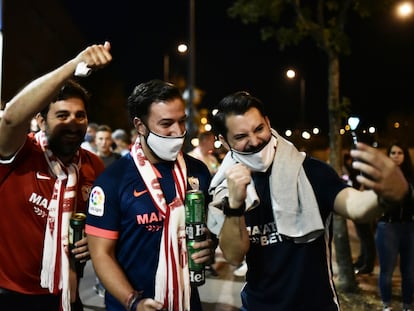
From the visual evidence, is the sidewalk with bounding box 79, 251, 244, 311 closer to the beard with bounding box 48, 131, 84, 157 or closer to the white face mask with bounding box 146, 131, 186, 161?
the beard with bounding box 48, 131, 84, 157

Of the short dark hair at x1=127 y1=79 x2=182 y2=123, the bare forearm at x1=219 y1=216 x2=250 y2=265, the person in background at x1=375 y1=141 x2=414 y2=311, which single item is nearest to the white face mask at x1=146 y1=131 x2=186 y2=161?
the short dark hair at x1=127 y1=79 x2=182 y2=123

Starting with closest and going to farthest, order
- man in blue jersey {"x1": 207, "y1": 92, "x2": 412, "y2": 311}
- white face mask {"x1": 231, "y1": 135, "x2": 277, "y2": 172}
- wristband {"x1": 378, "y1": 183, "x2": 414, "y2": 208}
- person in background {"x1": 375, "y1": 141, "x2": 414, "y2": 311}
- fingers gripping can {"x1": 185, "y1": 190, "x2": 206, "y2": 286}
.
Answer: wristband {"x1": 378, "y1": 183, "x2": 414, "y2": 208} < fingers gripping can {"x1": 185, "y1": 190, "x2": 206, "y2": 286} < man in blue jersey {"x1": 207, "y1": 92, "x2": 412, "y2": 311} < white face mask {"x1": 231, "y1": 135, "x2": 277, "y2": 172} < person in background {"x1": 375, "y1": 141, "x2": 414, "y2": 311}

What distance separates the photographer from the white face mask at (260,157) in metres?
2.65

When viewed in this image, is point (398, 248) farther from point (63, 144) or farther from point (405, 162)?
point (63, 144)

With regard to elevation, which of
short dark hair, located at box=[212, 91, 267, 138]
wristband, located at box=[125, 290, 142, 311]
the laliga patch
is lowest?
wristband, located at box=[125, 290, 142, 311]

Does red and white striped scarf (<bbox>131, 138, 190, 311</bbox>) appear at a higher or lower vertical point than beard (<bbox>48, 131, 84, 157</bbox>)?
lower

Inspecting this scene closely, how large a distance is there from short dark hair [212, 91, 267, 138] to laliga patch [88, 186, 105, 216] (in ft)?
2.57

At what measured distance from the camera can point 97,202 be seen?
2.58m

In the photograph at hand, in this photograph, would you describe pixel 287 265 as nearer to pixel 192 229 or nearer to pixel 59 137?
pixel 192 229

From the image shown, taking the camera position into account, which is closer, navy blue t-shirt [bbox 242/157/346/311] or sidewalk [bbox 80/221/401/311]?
navy blue t-shirt [bbox 242/157/346/311]

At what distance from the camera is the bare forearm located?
2.46 m

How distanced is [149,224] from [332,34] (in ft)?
18.1

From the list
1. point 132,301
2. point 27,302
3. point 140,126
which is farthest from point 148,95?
point 27,302

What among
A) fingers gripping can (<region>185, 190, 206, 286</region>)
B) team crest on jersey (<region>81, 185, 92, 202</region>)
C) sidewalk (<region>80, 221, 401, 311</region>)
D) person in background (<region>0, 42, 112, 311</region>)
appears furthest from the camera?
sidewalk (<region>80, 221, 401, 311</region>)
